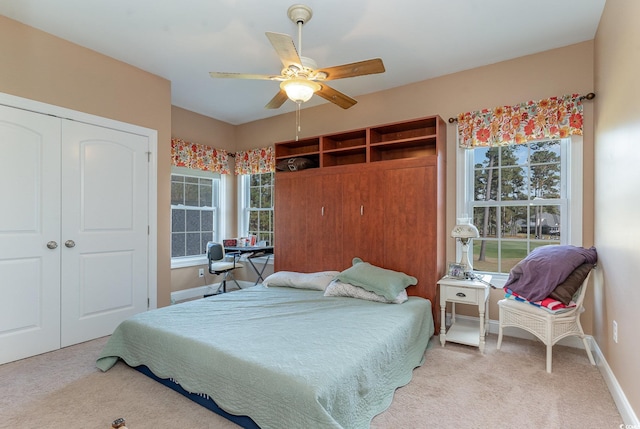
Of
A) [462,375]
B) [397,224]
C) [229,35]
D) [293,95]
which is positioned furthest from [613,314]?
[229,35]

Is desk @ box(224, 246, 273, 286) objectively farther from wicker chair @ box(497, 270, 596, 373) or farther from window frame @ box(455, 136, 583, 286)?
wicker chair @ box(497, 270, 596, 373)

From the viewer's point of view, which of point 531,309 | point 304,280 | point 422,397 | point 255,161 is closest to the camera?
point 422,397

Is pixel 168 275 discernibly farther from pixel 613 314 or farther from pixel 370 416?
pixel 613 314

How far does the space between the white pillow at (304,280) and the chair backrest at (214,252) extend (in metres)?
1.22

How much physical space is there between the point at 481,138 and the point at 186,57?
308 cm

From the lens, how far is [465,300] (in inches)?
115

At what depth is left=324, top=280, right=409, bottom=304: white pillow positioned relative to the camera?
9.81 ft

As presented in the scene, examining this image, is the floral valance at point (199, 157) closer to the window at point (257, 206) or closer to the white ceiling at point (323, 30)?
the window at point (257, 206)

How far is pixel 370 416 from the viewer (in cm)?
184

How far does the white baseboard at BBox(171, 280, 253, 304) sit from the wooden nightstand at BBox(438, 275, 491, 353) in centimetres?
317

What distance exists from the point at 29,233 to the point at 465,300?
3.86m

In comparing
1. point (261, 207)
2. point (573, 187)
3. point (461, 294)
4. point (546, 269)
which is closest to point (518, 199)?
point (573, 187)

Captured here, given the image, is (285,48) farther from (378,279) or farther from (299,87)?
(378,279)

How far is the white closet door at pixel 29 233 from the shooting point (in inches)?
105
